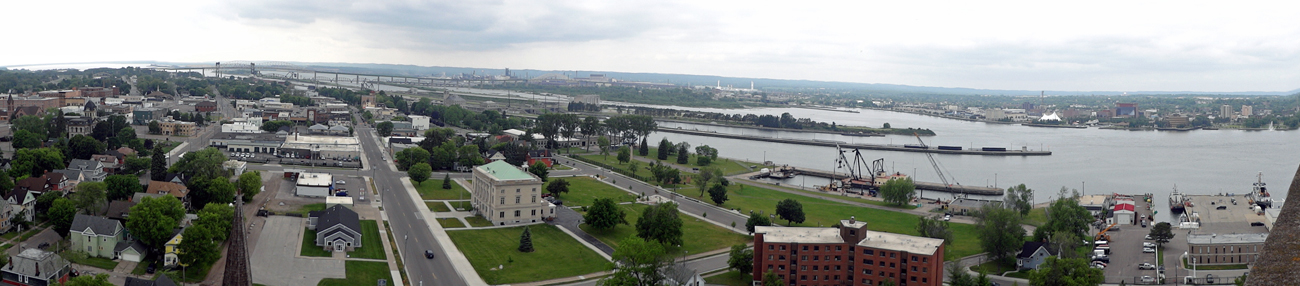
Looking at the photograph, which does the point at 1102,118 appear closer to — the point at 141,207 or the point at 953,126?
the point at 953,126

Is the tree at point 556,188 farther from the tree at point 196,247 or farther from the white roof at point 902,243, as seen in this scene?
the tree at point 196,247

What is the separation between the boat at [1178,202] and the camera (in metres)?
35.6

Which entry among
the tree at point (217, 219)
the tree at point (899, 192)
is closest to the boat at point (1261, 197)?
the tree at point (899, 192)

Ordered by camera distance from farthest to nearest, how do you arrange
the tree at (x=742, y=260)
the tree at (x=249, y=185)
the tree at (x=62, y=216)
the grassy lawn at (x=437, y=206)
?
the grassy lawn at (x=437, y=206)
the tree at (x=249, y=185)
the tree at (x=62, y=216)
the tree at (x=742, y=260)

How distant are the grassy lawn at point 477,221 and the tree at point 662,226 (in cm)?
549

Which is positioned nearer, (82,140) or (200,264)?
(200,264)

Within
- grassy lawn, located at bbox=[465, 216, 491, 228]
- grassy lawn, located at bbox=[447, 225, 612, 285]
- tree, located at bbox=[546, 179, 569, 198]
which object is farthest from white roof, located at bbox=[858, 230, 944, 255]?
tree, located at bbox=[546, 179, 569, 198]

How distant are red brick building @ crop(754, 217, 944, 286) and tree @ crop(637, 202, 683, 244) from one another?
3523 mm

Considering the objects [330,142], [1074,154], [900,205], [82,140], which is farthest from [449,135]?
[1074,154]

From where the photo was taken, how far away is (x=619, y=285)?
59.2 feet

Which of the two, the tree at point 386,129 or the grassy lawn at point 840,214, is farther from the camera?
the tree at point 386,129

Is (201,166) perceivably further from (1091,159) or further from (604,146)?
(1091,159)

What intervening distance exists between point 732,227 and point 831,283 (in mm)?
7781

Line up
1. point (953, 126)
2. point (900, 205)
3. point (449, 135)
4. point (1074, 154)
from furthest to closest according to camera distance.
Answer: point (953, 126) < point (1074, 154) < point (449, 135) < point (900, 205)
